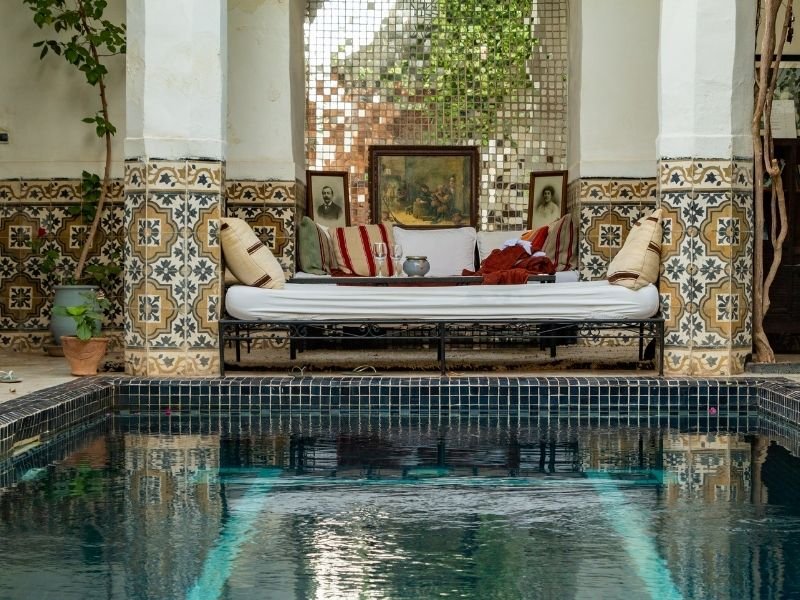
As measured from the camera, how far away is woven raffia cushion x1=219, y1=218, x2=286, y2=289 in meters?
8.45

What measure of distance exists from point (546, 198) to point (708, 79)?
366 centimetres

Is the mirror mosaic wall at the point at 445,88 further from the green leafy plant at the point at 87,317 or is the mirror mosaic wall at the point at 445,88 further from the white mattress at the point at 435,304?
the green leafy plant at the point at 87,317

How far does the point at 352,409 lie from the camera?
797 cm

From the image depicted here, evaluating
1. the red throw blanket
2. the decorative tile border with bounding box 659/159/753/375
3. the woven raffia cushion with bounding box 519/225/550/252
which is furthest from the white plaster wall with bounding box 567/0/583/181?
the decorative tile border with bounding box 659/159/753/375

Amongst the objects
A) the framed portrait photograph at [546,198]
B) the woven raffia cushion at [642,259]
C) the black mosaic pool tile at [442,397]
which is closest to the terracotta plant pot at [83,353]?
the black mosaic pool tile at [442,397]

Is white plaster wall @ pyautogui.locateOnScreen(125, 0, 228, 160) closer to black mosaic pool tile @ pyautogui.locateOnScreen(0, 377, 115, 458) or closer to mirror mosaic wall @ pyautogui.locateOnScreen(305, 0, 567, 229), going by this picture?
black mosaic pool tile @ pyautogui.locateOnScreen(0, 377, 115, 458)

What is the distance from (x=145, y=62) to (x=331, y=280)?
2027mm

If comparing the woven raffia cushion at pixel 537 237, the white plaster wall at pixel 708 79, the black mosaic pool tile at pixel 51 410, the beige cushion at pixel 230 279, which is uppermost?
the white plaster wall at pixel 708 79

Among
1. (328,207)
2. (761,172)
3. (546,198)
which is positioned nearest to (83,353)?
(328,207)

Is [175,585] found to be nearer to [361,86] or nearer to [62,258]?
[62,258]

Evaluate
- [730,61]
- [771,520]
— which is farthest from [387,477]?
[730,61]

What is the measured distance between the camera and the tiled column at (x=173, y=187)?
832cm

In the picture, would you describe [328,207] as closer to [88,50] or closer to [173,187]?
[88,50]

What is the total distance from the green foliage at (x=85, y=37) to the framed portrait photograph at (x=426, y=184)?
278cm
